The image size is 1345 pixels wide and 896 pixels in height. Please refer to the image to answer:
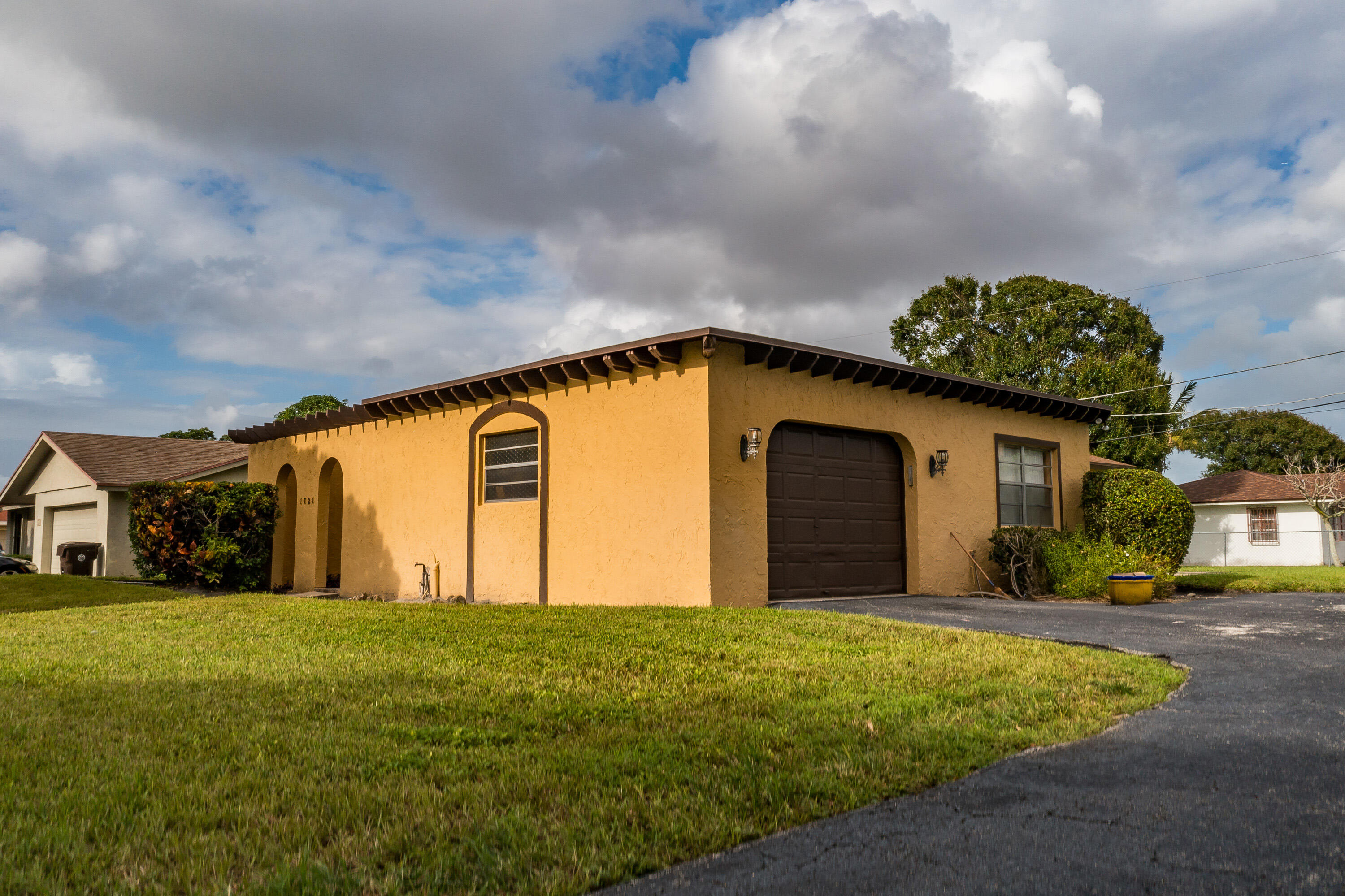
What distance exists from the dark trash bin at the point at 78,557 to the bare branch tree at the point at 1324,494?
120ft

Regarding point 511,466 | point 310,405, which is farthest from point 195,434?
point 511,466

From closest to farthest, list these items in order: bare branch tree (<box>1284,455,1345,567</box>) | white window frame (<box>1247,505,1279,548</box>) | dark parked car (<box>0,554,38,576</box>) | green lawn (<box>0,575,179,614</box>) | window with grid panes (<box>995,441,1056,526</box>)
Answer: green lawn (<box>0,575,179,614</box>) → window with grid panes (<box>995,441,1056,526</box>) → dark parked car (<box>0,554,38,576</box>) → bare branch tree (<box>1284,455,1345,567</box>) → white window frame (<box>1247,505,1279,548</box>)

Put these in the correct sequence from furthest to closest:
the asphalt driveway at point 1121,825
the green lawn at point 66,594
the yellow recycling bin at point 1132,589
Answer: the green lawn at point 66,594 → the yellow recycling bin at point 1132,589 → the asphalt driveway at point 1121,825

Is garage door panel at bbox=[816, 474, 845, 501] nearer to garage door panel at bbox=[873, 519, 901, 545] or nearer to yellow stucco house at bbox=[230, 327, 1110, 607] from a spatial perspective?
Answer: yellow stucco house at bbox=[230, 327, 1110, 607]

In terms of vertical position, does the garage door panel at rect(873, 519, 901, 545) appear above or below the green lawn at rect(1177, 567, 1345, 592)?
above

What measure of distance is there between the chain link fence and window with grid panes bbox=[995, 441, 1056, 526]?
16.7 m

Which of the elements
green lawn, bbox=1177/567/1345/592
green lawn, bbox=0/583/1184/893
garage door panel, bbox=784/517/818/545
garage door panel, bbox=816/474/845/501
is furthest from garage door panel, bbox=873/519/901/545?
green lawn, bbox=1177/567/1345/592

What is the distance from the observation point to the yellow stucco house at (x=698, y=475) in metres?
11.3

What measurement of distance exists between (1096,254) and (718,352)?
21.1 m

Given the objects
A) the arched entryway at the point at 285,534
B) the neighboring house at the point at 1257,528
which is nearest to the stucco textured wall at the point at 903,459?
the arched entryway at the point at 285,534

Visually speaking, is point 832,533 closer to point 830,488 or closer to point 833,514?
point 833,514

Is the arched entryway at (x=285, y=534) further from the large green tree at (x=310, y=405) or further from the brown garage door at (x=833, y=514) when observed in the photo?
the large green tree at (x=310, y=405)

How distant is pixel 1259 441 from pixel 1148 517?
3899 centimetres

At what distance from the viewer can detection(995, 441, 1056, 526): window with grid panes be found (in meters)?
15.1
